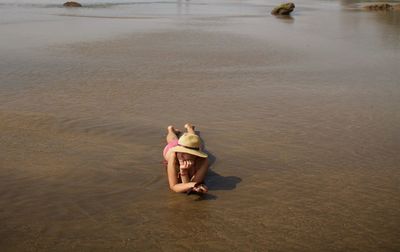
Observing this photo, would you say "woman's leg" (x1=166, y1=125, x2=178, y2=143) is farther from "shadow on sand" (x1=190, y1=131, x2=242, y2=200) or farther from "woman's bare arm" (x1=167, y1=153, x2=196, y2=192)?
"woman's bare arm" (x1=167, y1=153, x2=196, y2=192)

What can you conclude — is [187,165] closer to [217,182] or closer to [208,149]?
[217,182]

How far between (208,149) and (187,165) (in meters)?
1.24

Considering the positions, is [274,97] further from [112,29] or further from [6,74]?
[112,29]

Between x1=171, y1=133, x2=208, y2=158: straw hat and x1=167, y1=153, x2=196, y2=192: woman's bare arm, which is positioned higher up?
x1=171, y1=133, x2=208, y2=158: straw hat

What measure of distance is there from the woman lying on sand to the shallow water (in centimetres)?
13

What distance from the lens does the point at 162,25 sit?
20234 mm

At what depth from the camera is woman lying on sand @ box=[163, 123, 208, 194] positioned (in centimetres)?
460

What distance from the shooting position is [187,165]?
15.3 ft

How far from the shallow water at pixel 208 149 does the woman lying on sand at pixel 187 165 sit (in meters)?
0.13

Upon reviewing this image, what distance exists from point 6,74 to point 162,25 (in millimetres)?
11456

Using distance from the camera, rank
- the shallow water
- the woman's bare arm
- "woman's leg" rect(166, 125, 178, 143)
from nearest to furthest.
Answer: the shallow water
the woman's bare arm
"woman's leg" rect(166, 125, 178, 143)

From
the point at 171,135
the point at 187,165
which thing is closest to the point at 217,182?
the point at 187,165

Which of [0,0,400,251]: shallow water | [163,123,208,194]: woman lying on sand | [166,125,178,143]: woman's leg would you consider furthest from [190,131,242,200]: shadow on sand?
[166,125,178,143]: woman's leg

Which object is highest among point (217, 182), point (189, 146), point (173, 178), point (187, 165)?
point (189, 146)
